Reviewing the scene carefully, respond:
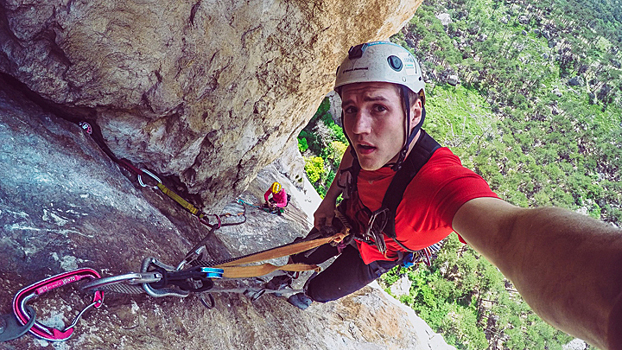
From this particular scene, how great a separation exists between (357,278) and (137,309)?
2.27 meters

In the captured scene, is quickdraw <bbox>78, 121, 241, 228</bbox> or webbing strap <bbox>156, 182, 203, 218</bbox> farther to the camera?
webbing strap <bbox>156, 182, 203, 218</bbox>

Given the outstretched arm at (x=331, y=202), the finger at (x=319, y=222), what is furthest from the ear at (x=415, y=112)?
the finger at (x=319, y=222)

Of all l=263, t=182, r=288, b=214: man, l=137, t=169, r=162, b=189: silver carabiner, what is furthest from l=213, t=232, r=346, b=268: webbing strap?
l=263, t=182, r=288, b=214: man

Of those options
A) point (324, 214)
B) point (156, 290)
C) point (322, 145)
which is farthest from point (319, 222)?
point (322, 145)

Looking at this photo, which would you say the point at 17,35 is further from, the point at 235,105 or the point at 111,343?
the point at 111,343

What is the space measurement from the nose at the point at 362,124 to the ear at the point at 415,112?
1.19 ft

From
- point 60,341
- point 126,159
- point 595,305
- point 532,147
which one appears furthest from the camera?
point 532,147

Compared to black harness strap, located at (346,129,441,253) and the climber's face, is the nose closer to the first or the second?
the climber's face

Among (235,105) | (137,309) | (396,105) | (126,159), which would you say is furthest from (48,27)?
(396,105)

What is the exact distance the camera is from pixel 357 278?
3.63 metres

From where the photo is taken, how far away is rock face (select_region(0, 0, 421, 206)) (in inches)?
93.9

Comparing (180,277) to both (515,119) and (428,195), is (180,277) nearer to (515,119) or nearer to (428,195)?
(428,195)

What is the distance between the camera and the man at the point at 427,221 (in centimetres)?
91

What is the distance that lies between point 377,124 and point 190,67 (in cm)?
169
